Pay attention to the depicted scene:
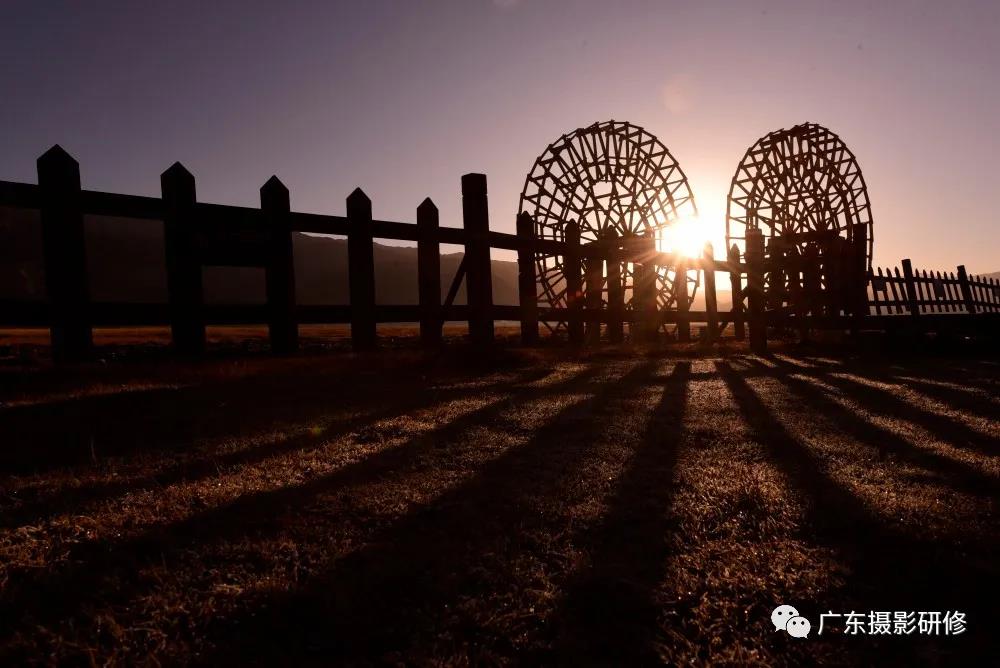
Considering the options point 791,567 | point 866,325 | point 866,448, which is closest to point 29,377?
point 791,567

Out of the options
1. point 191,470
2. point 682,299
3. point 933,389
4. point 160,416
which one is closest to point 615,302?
point 682,299

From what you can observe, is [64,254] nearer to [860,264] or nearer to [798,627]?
[798,627]

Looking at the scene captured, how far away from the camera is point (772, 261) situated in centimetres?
1316

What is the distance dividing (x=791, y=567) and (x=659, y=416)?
6.63 ft

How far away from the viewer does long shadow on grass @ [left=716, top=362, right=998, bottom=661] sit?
121cm

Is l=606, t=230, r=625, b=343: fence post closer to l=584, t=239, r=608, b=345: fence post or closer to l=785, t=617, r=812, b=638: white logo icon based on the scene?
l=584, t=239, r=608, b=345: fence post

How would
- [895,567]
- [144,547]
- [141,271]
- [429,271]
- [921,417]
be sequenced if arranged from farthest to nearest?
[141,271], [429,271], [921,417], [144,547], [895,567]

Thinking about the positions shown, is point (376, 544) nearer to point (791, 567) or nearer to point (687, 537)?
point (687, 537)

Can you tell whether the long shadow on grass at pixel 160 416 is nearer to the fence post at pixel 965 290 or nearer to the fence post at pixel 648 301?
the fence post at pixel 648 301

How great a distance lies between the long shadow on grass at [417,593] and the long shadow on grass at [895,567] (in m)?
0.63

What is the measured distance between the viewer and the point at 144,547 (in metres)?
1.58

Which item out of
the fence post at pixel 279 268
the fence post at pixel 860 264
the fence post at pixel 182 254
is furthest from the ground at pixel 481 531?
the fence post at pixel 860 264

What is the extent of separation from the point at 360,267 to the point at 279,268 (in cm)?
86

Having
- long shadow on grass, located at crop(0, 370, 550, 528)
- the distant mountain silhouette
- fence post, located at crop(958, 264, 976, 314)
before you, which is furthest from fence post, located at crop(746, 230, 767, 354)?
the distant mountain silhouette
